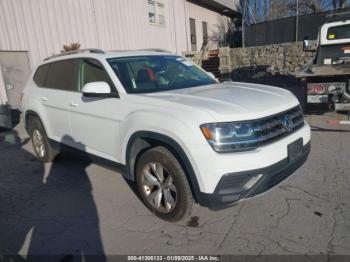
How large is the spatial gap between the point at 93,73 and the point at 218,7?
850 inches

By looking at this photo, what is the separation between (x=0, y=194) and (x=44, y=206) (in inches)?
37.6

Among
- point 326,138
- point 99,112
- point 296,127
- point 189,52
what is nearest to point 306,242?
point 296,127

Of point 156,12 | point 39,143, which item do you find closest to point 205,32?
point 156,12

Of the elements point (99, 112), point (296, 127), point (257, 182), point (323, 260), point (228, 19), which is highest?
point (228, 19)

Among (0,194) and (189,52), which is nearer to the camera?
(0,194)

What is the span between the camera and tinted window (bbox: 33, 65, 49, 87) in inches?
207

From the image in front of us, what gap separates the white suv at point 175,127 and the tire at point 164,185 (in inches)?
0.4

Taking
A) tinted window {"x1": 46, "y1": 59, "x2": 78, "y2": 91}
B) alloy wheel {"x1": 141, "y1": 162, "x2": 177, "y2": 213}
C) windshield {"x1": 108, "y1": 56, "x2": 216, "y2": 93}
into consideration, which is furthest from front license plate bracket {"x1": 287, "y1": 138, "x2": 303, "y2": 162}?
tinted window {"x1": 46, "y1": 59, "x2": 78, "y2": 91}

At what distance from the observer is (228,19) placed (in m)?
27.3

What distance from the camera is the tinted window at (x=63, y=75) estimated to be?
14.8 feet

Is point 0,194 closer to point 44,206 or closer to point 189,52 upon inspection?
point 44,206

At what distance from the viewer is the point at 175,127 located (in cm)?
296

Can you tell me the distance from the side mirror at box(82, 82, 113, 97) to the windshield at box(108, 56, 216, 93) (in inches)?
8.3

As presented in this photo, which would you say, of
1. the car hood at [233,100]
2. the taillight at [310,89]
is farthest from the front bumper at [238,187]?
the taillight at [310,89]
